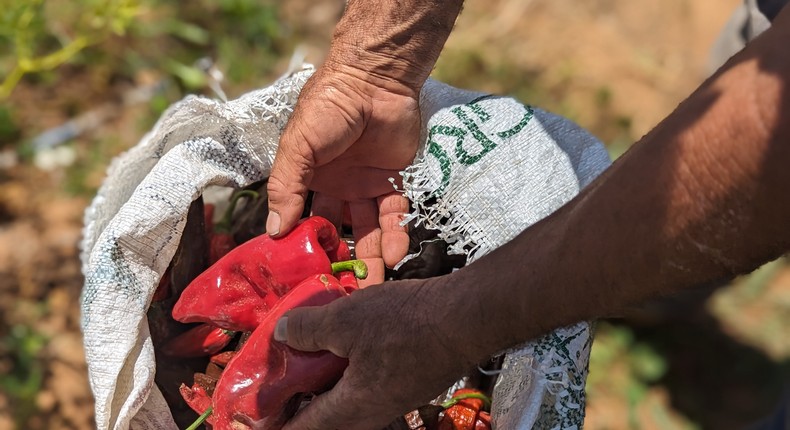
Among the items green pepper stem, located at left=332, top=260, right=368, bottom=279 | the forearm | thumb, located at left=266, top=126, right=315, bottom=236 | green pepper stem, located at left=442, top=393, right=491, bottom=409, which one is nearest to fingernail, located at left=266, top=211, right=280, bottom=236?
thumb, located at left=266, top=126, right=315, bottom=236

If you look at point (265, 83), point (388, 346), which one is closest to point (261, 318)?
point (388, 346)

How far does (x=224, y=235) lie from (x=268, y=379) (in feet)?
1.72

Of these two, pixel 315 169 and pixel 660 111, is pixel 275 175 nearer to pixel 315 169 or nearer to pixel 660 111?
pixel 315 169

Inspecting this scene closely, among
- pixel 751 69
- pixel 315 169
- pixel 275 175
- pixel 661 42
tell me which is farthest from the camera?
pixel 661 42

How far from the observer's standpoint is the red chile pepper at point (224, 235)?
192 centimetres

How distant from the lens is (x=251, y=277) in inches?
67.5

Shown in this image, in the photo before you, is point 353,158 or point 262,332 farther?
point 353,158

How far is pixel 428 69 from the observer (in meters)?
1.81

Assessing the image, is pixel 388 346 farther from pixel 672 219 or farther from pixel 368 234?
pixel 368 234

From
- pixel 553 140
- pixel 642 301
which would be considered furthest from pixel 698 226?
pixel 553 140

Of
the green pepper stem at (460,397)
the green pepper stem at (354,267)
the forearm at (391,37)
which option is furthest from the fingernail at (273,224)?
the green pepper stem at (460,397)

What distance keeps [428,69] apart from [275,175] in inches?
18.3

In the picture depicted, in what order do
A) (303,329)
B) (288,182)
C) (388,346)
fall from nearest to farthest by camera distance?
(388,346) < (303,329) < (288,182)

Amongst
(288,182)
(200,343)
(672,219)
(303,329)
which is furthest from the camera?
(200,343)
